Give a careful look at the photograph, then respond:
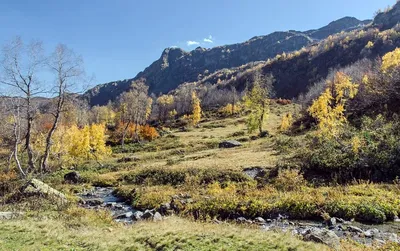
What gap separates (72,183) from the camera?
116 ft

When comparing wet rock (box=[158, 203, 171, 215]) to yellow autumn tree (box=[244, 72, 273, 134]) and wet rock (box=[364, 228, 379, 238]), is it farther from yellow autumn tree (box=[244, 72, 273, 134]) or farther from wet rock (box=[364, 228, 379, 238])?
yellow autumn tree (box=[244, 72, 273, 134])

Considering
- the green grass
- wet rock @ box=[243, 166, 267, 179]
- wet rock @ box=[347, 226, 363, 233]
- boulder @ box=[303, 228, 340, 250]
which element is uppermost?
the green grass

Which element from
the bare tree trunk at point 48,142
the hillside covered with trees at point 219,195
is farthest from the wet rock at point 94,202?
the bare tree trunk at point 48,142

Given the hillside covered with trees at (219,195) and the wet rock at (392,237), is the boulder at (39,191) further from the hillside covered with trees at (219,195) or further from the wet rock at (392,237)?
the wet rock at (392,237)

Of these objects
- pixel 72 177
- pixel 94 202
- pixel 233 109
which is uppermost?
pixel 233 109

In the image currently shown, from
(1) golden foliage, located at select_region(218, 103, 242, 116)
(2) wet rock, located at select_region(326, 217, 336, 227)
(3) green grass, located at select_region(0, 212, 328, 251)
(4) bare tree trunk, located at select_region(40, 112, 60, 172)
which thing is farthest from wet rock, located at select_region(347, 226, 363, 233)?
(1) golden foliage, located at select_region(218, 103, 242, 116)

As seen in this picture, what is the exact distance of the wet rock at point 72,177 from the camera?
1431 inches

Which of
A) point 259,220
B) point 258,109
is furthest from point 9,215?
point 258,109

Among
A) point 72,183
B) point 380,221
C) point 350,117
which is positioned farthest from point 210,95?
point 380,221

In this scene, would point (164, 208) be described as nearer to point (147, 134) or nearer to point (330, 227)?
point (330, 227)

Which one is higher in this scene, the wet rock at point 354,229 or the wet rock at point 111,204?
the wet rock at point 354,229

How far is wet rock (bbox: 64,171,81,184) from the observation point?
36.3 metres

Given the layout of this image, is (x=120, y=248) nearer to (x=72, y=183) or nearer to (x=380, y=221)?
(x=380, y=221)

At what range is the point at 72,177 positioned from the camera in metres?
37.2
